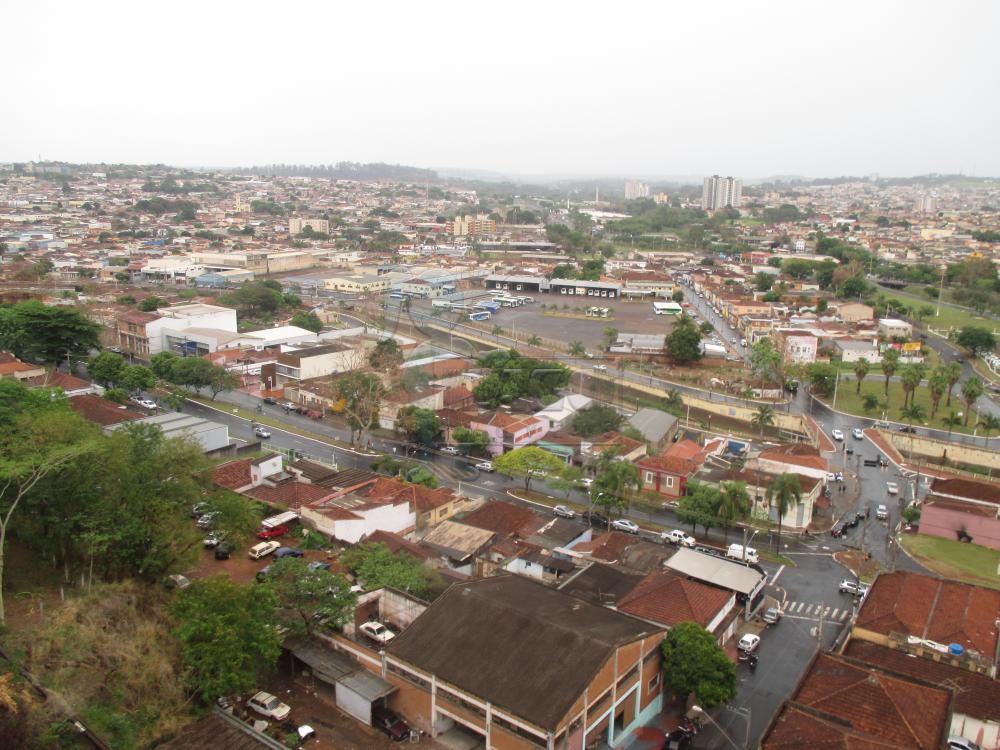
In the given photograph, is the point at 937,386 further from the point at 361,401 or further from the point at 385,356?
the point at 385,356

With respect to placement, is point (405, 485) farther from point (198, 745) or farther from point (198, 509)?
point (198, 745)

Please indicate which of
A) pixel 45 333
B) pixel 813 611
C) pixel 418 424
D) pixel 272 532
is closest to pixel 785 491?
pixel 813 611

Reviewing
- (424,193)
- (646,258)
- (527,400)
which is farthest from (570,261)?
(424,193)

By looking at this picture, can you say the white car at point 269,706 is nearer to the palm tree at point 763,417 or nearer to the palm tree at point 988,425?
the palm tree at point 763,417

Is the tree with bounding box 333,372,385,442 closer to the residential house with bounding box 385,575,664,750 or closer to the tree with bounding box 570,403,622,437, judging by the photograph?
the tree with bounding box 570,403,622,437

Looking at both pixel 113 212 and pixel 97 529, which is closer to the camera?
pixel 97 529

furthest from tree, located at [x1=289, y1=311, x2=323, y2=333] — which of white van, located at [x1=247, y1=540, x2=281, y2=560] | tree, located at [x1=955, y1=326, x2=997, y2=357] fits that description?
tree, located at [x1=955, y1=326, x2=997, y2=357]
